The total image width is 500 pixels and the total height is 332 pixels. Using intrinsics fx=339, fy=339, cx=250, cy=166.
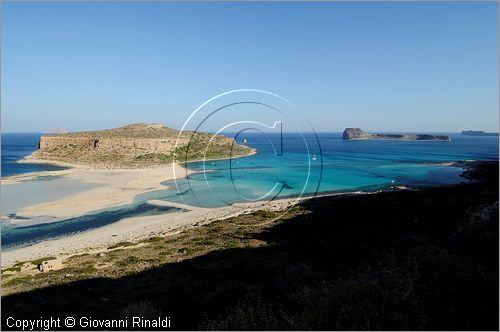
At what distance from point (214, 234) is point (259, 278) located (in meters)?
16.5

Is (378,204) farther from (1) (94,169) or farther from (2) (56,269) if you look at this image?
(1) (94,169)

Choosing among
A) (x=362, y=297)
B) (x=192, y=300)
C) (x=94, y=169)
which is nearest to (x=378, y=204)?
(x=192, y=300)

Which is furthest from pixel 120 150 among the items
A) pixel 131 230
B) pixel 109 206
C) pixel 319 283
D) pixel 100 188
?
pixel 319 283

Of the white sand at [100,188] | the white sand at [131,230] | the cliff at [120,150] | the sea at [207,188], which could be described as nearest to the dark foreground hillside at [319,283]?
the white sand at [131,230]

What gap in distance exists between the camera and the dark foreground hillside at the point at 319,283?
8891mm

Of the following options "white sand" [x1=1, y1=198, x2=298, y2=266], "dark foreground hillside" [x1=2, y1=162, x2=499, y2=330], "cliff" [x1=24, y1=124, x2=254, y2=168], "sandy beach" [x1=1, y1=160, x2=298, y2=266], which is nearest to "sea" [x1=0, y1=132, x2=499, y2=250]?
"sandy beach" [x1=1, y1=160, x2=298, y2=266]

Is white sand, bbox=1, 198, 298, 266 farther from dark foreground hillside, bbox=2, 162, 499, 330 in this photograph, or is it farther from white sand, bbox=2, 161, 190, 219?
white sand, bbox=2, 161, 190, 219

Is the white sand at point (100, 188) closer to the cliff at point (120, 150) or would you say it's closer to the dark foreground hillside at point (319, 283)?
the cliff at point (120, 150)

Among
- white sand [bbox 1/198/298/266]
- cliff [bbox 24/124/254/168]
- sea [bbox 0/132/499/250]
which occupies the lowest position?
white sand [bbox 1/198/298/266]

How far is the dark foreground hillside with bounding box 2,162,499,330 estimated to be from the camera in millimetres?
8891

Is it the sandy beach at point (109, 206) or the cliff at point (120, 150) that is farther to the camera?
the cliff at point (120, 150)

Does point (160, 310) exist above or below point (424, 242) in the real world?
below

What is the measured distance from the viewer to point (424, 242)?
1817cm

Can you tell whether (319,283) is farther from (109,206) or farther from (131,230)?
(109,206)
